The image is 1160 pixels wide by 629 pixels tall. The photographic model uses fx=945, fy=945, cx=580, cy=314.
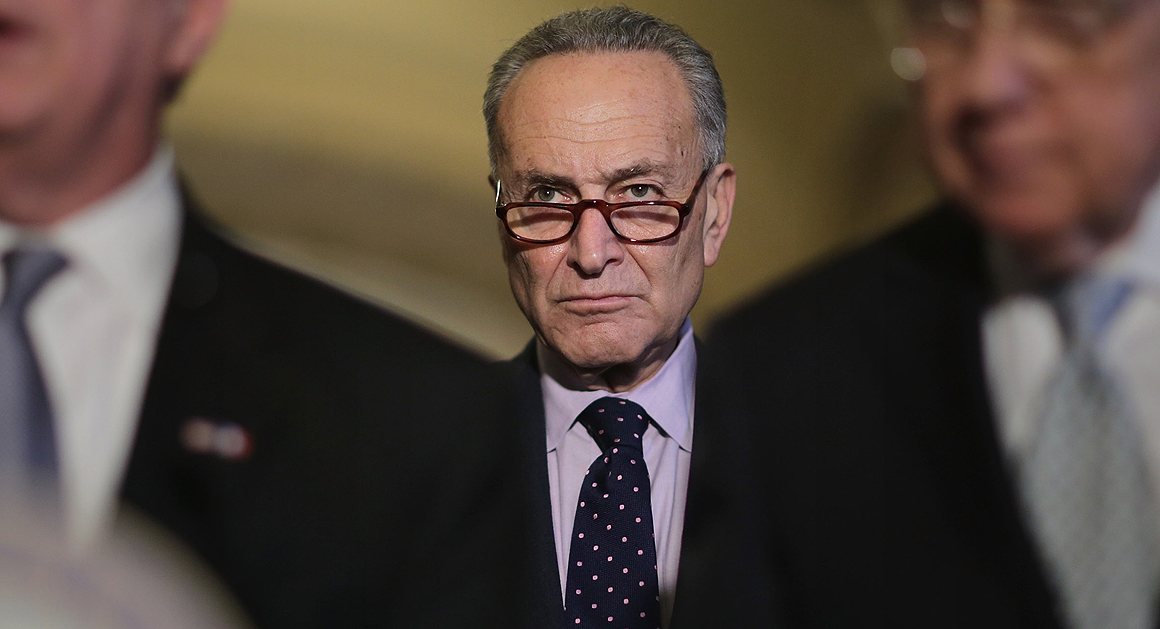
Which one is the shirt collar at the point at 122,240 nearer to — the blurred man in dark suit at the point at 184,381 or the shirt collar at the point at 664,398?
the blurred man in dark suit at the point at 184,381

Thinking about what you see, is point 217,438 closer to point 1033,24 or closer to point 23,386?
point 23,386

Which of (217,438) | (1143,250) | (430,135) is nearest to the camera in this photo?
(1143,250)

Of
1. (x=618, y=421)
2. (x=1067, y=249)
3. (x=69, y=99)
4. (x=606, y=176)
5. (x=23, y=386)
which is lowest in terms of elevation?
(x=23, y=386)

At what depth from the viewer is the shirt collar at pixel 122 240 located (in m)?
0.90

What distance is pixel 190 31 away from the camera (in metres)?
0.96

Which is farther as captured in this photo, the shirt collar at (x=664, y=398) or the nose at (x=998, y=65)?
the shirt collar at (x=664, y=398)

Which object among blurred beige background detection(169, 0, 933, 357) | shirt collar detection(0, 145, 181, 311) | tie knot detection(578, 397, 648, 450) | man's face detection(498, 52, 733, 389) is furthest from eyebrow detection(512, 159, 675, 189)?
shirt collar detection(0, 145, 181, 311)

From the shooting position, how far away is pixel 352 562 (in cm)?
93

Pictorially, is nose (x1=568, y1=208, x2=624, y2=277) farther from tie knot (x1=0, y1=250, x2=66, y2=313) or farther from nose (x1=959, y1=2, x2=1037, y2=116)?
tie knot (x1=0, y1=250, x2=66, y2=313)

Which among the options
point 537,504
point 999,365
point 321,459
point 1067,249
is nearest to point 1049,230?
point 1067,249

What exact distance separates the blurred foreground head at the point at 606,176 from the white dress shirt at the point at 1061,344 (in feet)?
0.97

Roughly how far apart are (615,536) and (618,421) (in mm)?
119

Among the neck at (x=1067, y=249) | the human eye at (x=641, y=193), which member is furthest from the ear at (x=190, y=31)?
the neck at (x=1067, y=249)

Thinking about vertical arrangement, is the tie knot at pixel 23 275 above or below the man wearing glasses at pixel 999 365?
below
